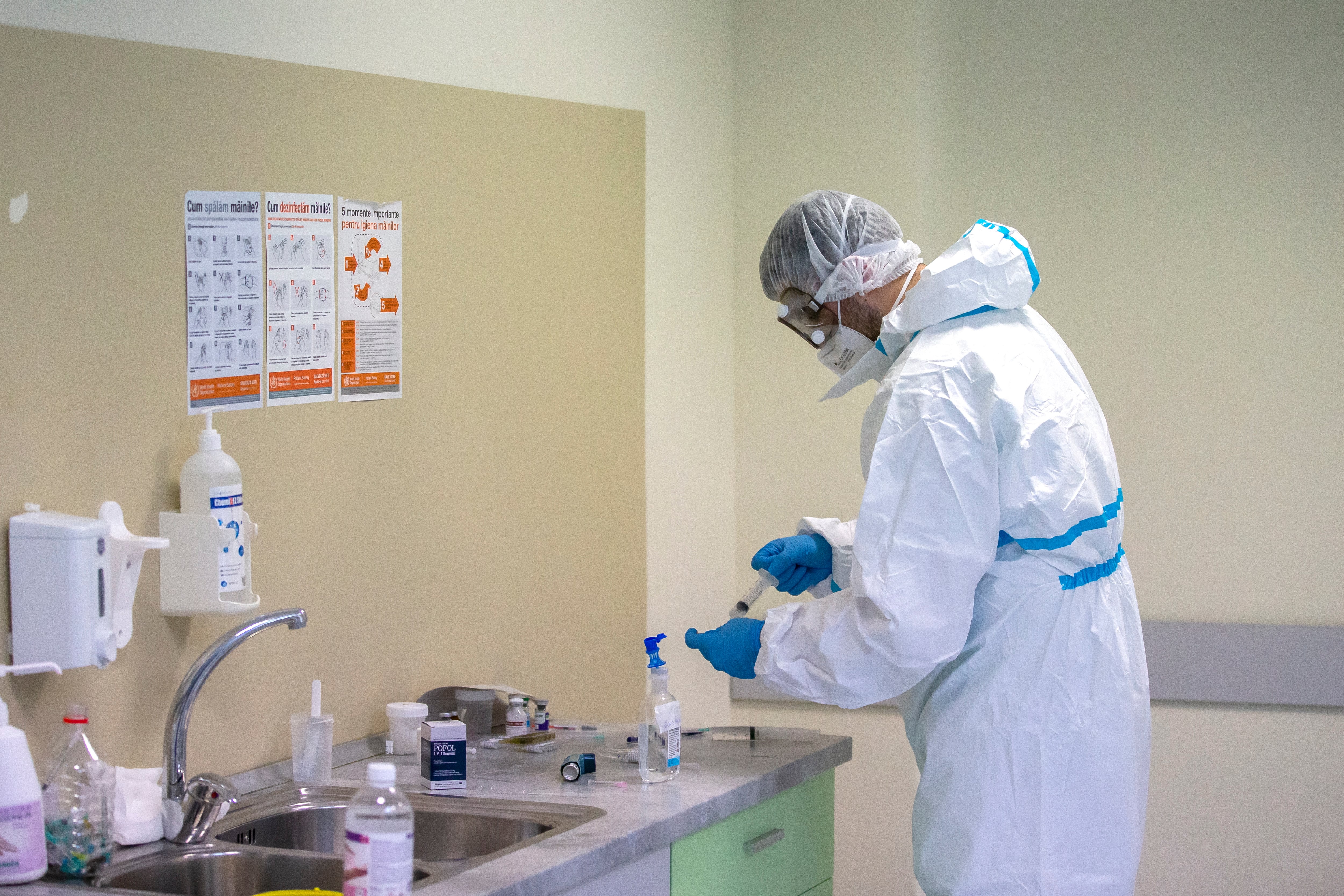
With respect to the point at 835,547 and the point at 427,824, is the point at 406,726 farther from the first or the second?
the point at 835,547

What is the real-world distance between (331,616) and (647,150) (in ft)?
4.14

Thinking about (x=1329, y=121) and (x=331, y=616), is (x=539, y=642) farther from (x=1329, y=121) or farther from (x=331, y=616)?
(x=1329, y=121)

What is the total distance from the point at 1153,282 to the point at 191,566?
2.24m

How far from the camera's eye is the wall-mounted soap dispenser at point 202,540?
1.73m

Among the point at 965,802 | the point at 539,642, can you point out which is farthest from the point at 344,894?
the point at 539,642

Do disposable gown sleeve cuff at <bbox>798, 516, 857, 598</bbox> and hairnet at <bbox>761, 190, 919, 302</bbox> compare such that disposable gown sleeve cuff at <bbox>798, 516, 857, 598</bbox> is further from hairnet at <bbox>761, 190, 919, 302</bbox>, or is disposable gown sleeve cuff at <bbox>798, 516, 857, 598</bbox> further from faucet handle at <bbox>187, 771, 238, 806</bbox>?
faucet handle at <bbox>187, 771, 238, 806</bbox>

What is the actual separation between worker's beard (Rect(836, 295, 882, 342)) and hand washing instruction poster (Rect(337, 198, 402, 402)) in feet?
2.40

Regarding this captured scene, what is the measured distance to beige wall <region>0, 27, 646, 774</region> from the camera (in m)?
1.62

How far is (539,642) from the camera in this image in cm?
246

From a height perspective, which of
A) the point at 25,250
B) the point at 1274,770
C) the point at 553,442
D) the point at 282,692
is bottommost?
the point at 1274,770

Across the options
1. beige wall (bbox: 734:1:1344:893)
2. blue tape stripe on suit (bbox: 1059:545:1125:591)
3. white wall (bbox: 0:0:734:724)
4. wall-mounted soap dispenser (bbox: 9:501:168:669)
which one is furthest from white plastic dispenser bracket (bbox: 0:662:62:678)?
beige wall (bbox: 734:1:1344:893)

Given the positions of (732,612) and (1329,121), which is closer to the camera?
(732,612)

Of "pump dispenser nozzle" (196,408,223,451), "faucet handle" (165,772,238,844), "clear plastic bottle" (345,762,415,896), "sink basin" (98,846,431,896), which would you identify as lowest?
"sink basin" (98,846,431,896)

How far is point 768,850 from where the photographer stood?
6.53ft
